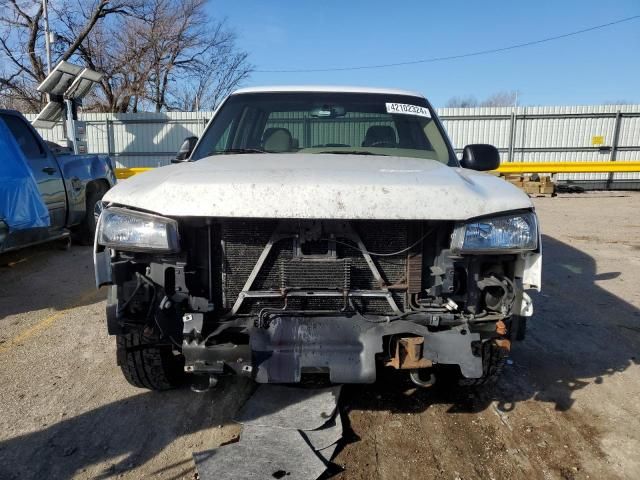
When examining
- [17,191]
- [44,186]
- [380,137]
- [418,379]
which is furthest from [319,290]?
[44,186]

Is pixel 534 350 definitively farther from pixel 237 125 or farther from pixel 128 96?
pixel 128 96

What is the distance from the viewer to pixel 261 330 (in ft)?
7.48

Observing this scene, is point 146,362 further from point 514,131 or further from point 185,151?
point 514,131

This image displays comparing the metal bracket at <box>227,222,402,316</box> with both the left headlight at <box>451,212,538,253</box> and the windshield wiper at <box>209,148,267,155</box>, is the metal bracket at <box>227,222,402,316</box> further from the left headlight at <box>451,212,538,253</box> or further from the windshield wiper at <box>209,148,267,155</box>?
the windshield wiper at <box>209,148,267,155</box>

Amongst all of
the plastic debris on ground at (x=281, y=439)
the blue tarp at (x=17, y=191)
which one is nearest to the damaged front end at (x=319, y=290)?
the plastic debris on ground at (x=281, y=439)

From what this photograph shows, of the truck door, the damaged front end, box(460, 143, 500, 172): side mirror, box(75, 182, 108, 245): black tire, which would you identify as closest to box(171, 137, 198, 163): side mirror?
the damaged front end

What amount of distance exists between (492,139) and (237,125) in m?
17.1

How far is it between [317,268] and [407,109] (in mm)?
1785

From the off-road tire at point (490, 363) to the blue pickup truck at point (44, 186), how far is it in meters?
4.53

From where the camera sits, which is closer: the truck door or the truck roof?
the truck roof

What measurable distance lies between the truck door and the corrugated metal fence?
12.5 meters

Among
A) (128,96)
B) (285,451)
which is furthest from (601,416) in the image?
(128,96)

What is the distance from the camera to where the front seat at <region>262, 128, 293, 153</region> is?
329cm

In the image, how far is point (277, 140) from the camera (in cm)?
337
